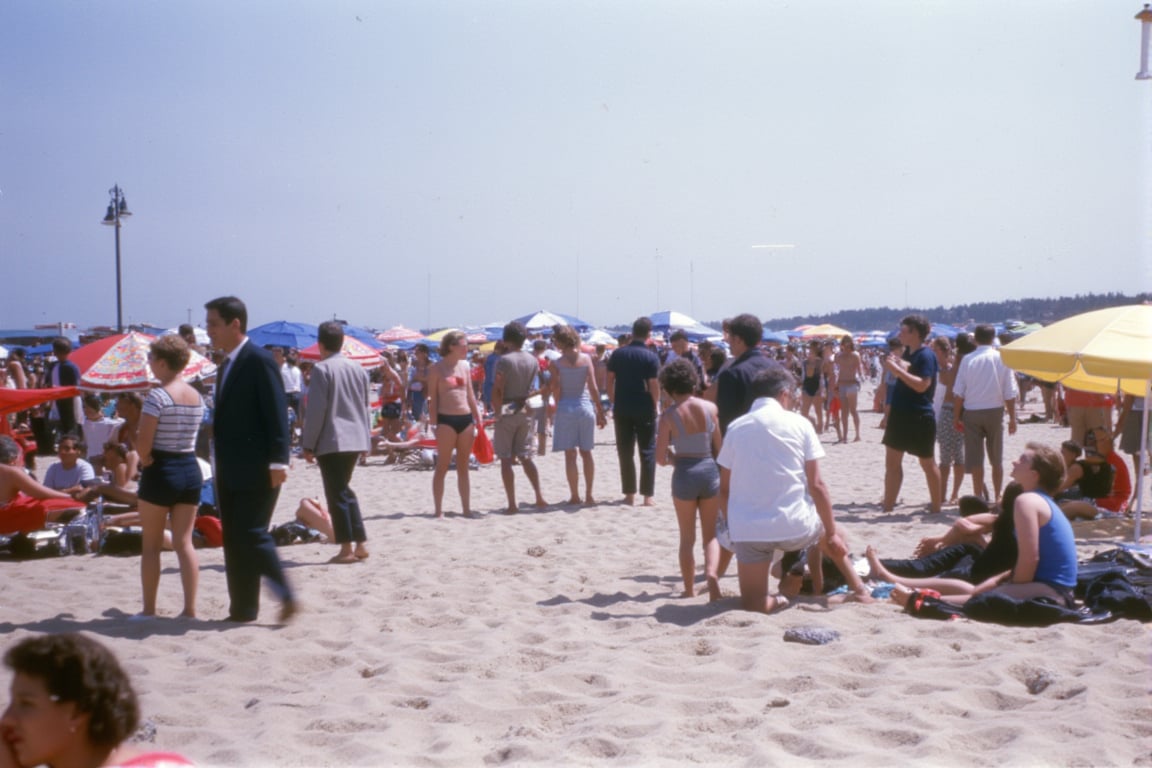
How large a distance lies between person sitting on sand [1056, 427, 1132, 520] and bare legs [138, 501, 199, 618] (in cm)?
648

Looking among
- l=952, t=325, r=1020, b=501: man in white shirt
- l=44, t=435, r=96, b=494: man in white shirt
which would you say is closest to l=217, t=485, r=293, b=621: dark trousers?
l=44, t=435, r=96, b=494: man in white shirt

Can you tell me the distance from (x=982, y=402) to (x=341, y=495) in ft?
17.9

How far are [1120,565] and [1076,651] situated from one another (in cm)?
174

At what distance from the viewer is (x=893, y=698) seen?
3.82 m

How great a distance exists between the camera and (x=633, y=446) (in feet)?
30.9

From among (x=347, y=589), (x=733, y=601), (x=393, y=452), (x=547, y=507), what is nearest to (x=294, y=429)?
(x=393, y=452)

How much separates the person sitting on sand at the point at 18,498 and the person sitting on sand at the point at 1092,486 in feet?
25.9

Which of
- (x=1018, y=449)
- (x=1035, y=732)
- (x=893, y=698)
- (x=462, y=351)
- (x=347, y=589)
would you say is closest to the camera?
(x=1035, y=732)

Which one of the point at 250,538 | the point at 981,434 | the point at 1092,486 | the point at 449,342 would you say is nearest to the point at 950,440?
the point at 981,434

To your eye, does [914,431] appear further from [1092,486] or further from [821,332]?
[821,332]

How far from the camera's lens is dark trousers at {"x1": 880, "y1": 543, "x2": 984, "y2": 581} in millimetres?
5996

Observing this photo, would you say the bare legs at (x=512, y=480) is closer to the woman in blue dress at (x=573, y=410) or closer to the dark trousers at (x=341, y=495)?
the woman in blue dress at (x=573, y=410)

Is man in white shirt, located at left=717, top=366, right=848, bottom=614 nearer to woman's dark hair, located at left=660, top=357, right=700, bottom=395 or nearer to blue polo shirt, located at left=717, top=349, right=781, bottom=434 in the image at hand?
woman's dark hair, located at left=660, top=357, right=700, bottom=395

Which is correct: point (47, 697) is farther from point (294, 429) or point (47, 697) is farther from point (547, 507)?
point (294, 429)
